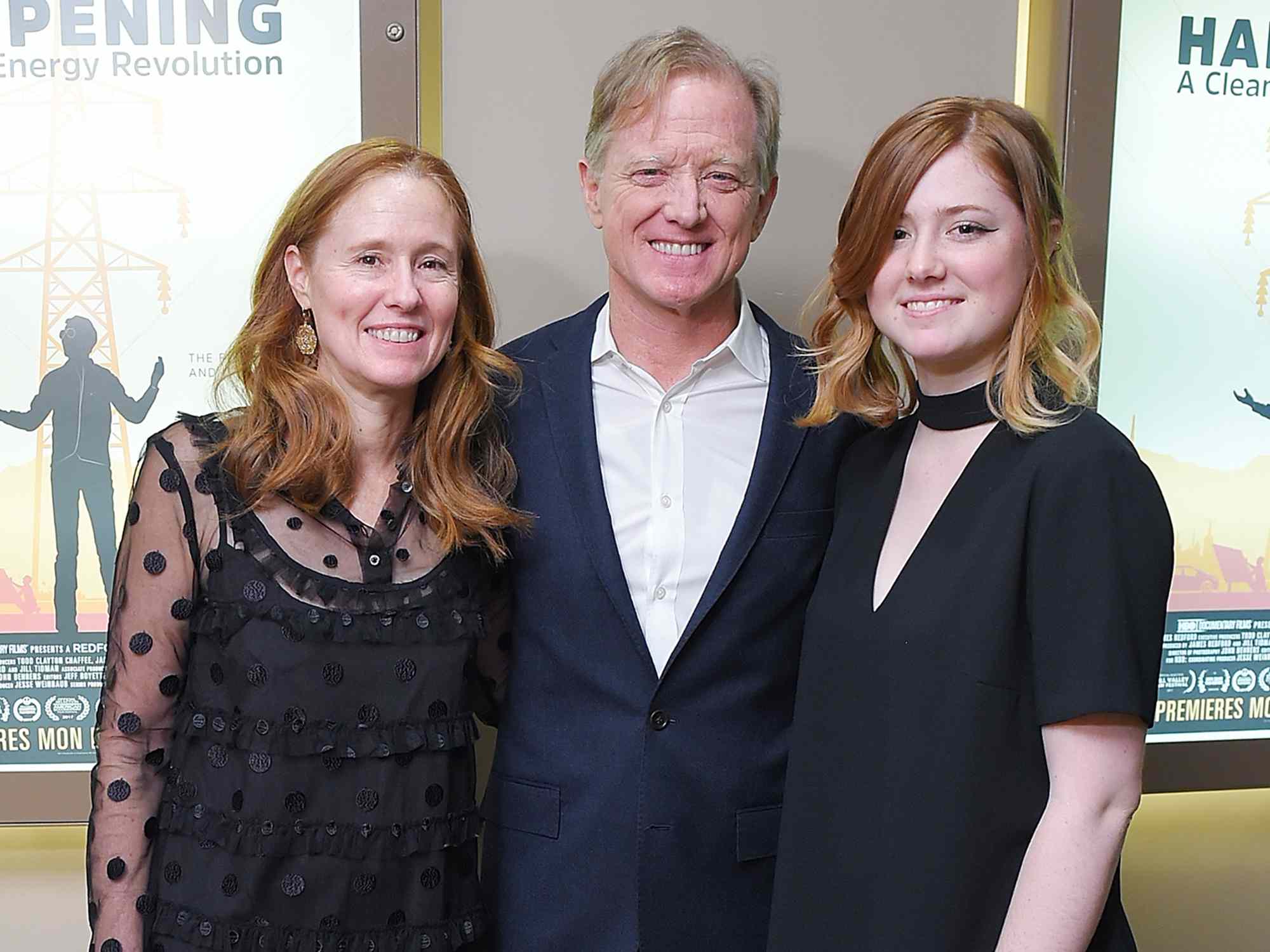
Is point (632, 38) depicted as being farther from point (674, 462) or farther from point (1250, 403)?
point (1250, 403)

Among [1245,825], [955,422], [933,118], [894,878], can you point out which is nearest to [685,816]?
[894,878]

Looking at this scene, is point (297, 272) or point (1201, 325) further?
point (1201, 325)

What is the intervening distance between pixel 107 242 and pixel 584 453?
1.00 m

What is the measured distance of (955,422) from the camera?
143 centimetres

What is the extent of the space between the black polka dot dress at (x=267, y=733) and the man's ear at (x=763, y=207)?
2.35 ft

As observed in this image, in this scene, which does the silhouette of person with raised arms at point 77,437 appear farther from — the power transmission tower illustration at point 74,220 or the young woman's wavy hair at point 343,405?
the young woman's wavy hair at point 343,405

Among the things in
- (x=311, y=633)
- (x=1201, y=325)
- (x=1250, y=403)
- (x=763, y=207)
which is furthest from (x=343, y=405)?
(x=1250, y=403)

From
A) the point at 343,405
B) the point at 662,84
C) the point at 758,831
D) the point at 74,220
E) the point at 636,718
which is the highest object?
the point at 662,84

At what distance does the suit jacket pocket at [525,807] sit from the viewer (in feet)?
5.26

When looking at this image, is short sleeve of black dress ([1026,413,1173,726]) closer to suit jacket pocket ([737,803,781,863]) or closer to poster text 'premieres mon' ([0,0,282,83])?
suit jacket pocket ([737,803,781,863])

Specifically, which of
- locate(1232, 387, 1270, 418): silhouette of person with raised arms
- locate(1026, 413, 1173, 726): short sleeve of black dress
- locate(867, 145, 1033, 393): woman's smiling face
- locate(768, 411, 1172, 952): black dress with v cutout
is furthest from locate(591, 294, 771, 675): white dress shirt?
locate(1232, 387, 1270, 418): silhouette of person with raised arms

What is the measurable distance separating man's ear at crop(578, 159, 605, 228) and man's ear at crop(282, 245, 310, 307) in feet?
1.46

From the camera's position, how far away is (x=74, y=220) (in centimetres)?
197

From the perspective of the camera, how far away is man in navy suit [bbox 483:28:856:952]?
61.7 inches
